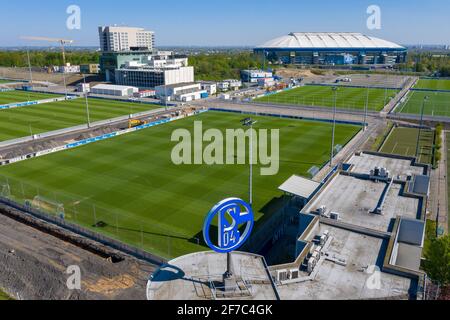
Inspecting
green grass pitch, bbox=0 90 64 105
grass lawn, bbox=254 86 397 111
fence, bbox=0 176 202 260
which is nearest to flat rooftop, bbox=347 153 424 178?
fence, bbox=0 176 202 260

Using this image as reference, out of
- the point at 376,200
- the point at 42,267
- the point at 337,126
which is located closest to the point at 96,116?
the point at 337,126

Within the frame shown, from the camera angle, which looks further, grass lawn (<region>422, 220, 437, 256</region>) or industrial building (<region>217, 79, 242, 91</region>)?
industrial building (<region>217, 79, 242, 91</region>)

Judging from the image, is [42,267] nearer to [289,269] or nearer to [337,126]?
[289,269]

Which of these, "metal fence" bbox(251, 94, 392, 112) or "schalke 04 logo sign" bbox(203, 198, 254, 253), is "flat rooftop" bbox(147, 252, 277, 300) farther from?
"metal fence" bbox(251, 94, 392, 112)

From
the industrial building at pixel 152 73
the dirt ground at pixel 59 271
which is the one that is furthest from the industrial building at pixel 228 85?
the dirt ground at pixel 59 271

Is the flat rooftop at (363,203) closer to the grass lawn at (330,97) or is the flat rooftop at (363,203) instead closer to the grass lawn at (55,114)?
the grass lawn at (55,114)

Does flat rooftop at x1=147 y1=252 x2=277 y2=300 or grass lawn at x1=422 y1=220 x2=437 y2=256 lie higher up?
flat rooftop at x1=147 y1=252 x2=277 y2=300

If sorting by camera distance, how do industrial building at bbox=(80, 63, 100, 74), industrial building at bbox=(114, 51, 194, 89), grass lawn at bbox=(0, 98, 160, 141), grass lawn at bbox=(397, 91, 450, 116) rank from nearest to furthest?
1. grass lawn at bbox=(0, 98, 160, 141)
2. grass lawn at bbox=(397, 91, 450, 116)
3. industrial building at bbox=(114, 51, 194, 89)
4. industrial building at bbox=(80, 63, 100, 74)

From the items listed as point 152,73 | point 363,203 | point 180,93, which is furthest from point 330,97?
point 363,203
